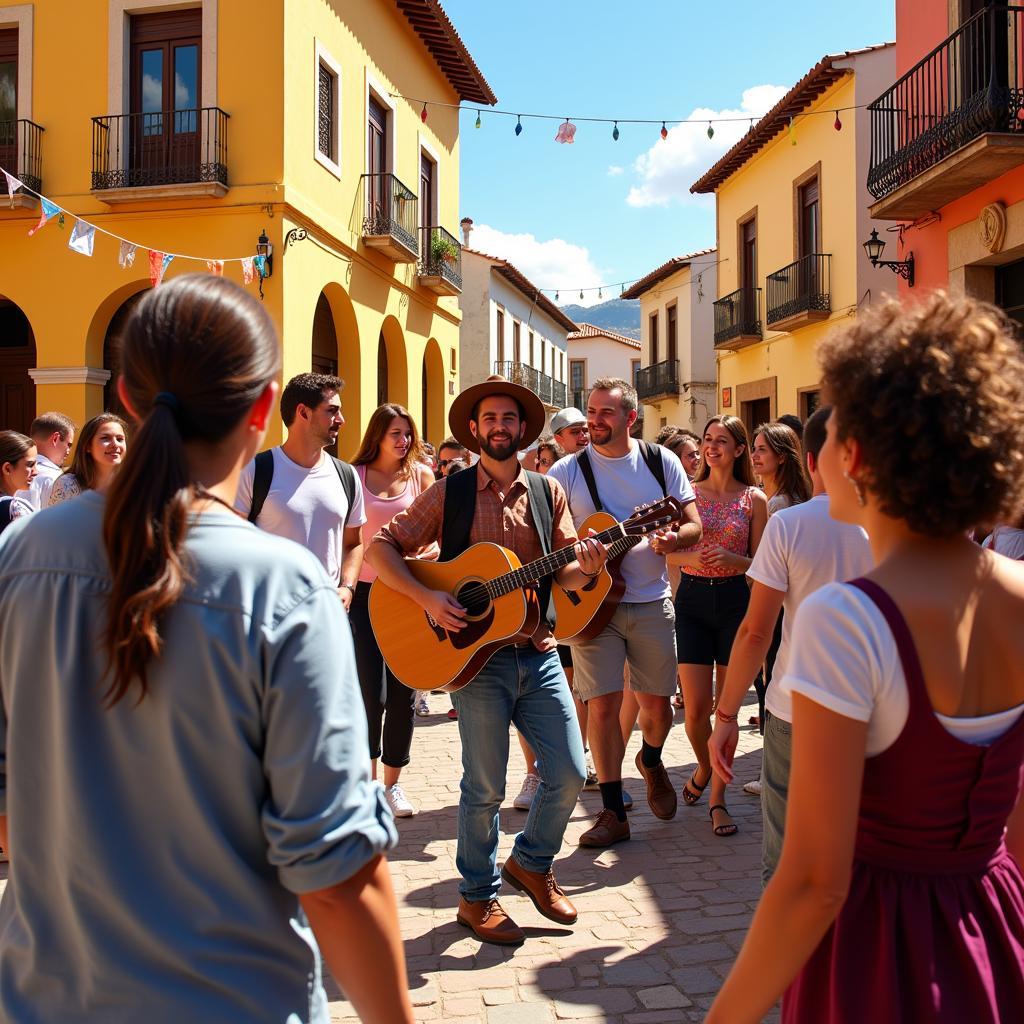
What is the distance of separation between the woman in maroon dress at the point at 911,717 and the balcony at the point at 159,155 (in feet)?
44.1

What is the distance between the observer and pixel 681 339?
3228cm

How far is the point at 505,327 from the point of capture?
116 feet

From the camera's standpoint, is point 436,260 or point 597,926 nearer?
point 597,926

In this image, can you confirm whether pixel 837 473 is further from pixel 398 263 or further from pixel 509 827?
pixel 398 263

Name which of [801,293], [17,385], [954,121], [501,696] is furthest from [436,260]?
[501,696]

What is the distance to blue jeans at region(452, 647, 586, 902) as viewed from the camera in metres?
3.92

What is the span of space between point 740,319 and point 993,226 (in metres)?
12.0

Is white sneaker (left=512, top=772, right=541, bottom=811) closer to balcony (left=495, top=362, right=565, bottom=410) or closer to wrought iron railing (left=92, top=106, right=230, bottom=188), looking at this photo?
wrought iron railing (left=92, top=106, right=230, bottom=188)

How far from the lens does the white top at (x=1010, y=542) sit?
4539 millimetres

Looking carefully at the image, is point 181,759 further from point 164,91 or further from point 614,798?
point 164,91

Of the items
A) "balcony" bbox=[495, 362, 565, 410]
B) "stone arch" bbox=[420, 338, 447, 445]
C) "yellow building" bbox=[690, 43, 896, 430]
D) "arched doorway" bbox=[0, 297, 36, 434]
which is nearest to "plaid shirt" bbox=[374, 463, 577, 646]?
"yellow building" bbox=[690, 43, 896, 430]

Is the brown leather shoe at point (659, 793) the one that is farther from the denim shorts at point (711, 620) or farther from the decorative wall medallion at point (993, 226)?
the decorative wall medallion at point (993, 226)

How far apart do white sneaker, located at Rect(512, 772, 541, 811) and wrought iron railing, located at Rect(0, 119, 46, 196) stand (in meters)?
12.4

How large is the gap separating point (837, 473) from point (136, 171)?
13959 millimetres
